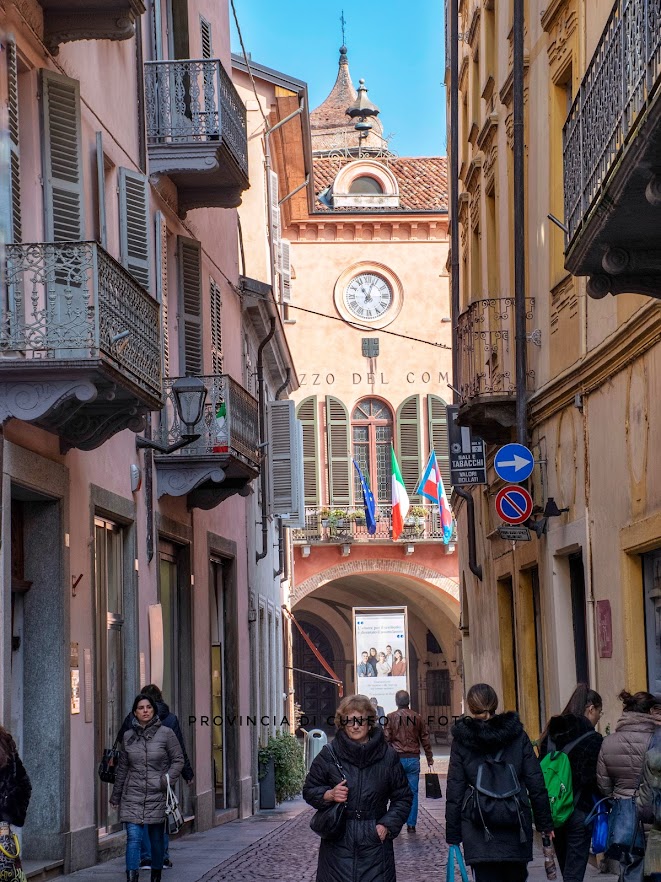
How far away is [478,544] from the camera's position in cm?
2366

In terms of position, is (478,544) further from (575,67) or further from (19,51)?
(19,51)

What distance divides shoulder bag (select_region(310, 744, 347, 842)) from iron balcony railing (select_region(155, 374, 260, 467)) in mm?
9798

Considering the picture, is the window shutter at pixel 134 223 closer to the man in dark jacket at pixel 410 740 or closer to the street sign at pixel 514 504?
the street sign at pixel 514 504

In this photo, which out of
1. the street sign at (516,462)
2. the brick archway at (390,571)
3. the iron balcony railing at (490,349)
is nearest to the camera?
the street sign at (516,462)

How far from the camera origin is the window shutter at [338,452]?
4341 centimetres

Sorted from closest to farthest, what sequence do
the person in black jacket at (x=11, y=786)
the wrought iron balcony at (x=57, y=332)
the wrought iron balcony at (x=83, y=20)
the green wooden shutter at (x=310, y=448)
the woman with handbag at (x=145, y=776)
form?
the person in black jacket at (x=11, y=786) → the wrought iron balcony at (x=57, y=332) → the woman with handbag at (x=145, y=776) → the wrought iron balcony at (x=83, y=20) → the green wooden shutter at (x=310, y=448)

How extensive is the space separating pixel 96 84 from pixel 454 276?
1033 centimetres

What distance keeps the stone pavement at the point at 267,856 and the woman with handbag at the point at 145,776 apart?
73cm

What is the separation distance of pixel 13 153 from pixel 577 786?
20.5 feet

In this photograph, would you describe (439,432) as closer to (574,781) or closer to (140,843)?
(140,843)

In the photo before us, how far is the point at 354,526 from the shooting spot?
43.2 metres

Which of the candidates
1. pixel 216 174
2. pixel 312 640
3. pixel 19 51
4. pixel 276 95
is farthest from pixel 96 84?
pixel 312 640

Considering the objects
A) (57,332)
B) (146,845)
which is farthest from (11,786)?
(146,845)

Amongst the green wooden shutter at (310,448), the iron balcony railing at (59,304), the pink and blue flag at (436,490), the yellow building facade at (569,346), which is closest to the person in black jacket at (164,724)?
the iron balcony railing at (59,304)
